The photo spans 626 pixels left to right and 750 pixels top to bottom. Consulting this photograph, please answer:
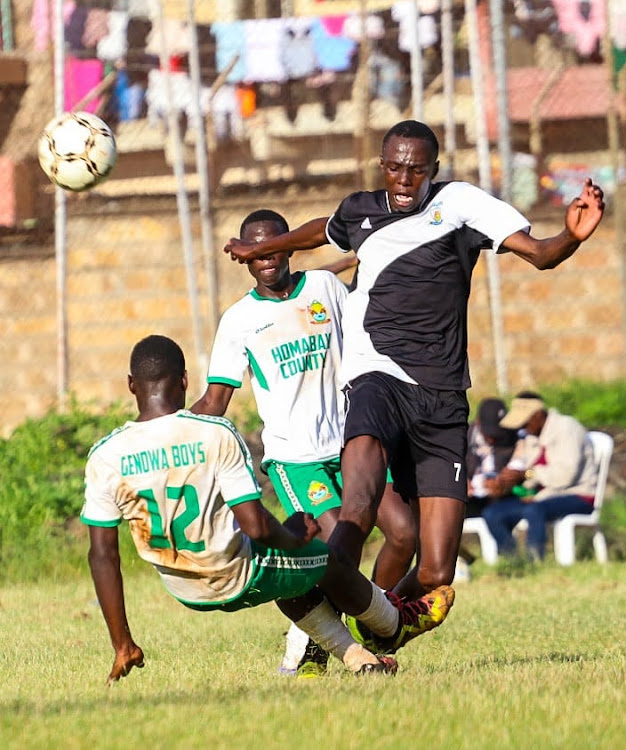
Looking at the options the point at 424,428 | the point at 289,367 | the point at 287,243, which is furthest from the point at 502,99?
the point at 424,428

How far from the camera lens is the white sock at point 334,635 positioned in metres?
6.49

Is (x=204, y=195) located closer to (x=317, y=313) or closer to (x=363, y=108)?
(x=363, y=108)

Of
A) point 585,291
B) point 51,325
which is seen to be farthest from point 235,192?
point 585,291

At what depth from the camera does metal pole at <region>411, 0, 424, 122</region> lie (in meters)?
15.4

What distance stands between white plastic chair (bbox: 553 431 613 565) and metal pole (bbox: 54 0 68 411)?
5.16 meters

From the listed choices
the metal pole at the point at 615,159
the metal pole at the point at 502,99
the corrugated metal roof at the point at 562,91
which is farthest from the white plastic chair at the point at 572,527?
the corrugated metal roof at the point at 562,91

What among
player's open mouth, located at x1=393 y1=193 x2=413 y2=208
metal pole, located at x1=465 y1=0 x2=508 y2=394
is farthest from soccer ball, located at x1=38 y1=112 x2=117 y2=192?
metal pole, located at x1=465 y1=0 x2=508 y2=394

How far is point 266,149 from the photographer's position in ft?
58.1

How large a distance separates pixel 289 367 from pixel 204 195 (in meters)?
8.14

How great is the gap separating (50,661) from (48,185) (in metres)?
9.86

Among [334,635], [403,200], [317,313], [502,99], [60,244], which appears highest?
[502,99]

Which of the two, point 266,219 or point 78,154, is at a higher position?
point 78,154

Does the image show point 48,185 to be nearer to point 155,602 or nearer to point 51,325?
point 51,325

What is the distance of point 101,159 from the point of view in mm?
9609
